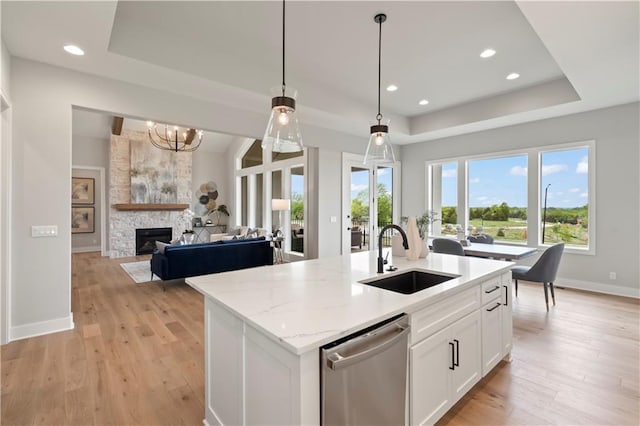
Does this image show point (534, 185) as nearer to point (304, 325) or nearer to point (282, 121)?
point (282, 121)

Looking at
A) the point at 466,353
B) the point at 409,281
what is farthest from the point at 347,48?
the point at 466,353

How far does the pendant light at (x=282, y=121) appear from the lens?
75.0 inches

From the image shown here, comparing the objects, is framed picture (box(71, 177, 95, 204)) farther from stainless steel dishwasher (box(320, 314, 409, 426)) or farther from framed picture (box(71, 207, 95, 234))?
stainless steel dishwasher (box(320, 314, 409, 426))

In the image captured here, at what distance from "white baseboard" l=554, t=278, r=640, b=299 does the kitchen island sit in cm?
352

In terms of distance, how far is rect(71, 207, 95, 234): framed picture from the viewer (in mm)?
8305

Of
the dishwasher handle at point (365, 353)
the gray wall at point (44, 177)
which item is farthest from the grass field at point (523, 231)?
the gray wall at point (44, 177)

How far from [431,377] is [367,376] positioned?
1.95 feet

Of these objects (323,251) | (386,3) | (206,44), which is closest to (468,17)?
(386,3)

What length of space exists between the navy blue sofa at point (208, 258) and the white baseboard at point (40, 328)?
150cm

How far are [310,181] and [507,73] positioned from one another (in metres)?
3.40

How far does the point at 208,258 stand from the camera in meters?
5.02

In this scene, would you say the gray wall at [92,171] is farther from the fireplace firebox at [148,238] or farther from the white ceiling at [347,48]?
the white ceiling at [347,48]

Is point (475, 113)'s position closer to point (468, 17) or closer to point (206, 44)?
point (468, 17)

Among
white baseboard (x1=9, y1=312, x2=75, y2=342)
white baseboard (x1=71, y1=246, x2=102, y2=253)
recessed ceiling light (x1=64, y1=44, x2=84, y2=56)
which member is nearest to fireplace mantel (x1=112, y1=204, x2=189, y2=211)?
white baseboard (x1=71, y1=246, x2=102, y2=253)
